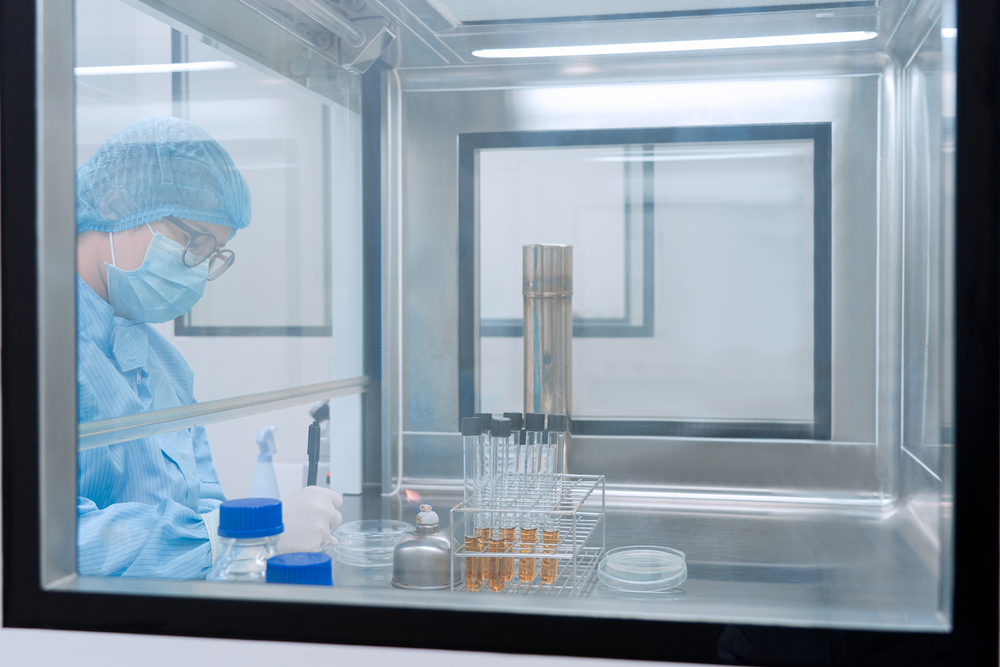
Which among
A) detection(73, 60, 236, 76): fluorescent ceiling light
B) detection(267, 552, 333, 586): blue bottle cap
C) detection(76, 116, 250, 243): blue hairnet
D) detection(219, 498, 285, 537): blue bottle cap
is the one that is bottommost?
detection(267, 552, 333, 586): blue bottle cap

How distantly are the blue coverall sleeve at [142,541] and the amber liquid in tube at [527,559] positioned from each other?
15.3 inches

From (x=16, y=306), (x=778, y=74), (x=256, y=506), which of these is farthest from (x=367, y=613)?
(x=778, y=74)

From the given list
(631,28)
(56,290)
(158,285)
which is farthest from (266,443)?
(631,28)

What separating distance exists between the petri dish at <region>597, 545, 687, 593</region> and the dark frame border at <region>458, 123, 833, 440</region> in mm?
397

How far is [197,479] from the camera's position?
4.14ft

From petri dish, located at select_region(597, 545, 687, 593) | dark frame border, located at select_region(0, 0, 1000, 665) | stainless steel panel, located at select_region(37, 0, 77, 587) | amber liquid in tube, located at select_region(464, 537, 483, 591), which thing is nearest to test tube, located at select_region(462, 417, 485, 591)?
amber liquid in tube, located at select_region(464, 537, 483, 591)

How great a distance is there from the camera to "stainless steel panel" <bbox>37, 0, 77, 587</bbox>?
2.59 feet

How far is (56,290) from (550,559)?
27.1 inches

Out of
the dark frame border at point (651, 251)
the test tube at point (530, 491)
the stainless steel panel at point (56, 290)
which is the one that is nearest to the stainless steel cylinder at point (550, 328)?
the dark frame border at point (651, 251)

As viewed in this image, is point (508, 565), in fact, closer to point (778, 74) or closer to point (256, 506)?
point (256, 506)

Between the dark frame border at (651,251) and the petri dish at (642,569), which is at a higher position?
the dark frame border at (651,251)

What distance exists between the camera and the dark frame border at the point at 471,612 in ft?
2.10

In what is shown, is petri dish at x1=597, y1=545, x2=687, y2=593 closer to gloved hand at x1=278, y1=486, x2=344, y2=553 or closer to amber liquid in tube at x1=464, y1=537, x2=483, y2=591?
amber liquid in tube at x1=464, y1=537, x2=483, y2=591

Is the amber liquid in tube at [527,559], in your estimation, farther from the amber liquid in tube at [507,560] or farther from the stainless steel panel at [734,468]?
the stainless steel panel at [734,468]
